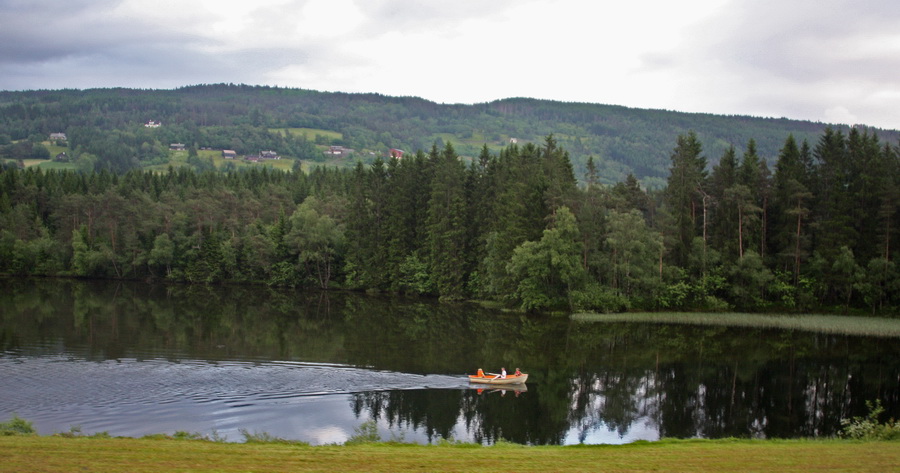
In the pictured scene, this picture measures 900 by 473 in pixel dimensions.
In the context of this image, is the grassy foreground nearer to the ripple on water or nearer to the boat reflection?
the ripple on water

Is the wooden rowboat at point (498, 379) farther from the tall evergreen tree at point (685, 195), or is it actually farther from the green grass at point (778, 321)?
the tall evergreen tree at point (685, 195)

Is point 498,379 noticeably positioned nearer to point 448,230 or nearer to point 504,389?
point 504,389

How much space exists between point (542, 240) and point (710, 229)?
21.1 m

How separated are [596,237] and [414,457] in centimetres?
6039

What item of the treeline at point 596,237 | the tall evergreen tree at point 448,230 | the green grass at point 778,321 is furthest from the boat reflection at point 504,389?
the tall evergreen tree at point 448,230

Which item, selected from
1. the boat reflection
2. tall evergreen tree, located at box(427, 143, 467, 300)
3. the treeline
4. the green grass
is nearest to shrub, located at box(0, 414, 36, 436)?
the boat reflection

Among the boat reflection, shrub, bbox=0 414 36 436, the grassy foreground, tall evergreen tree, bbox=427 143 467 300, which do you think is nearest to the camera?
the grassy foreground

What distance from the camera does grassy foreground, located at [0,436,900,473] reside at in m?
19.0

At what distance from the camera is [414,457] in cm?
2144

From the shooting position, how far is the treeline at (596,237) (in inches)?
2936

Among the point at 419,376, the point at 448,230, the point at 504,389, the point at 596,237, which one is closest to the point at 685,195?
the point at 596,237

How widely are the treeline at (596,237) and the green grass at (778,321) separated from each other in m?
2.71

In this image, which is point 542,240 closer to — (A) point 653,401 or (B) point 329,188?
(A) point 653,401

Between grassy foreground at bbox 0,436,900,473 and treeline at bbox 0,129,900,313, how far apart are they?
5067 cm
